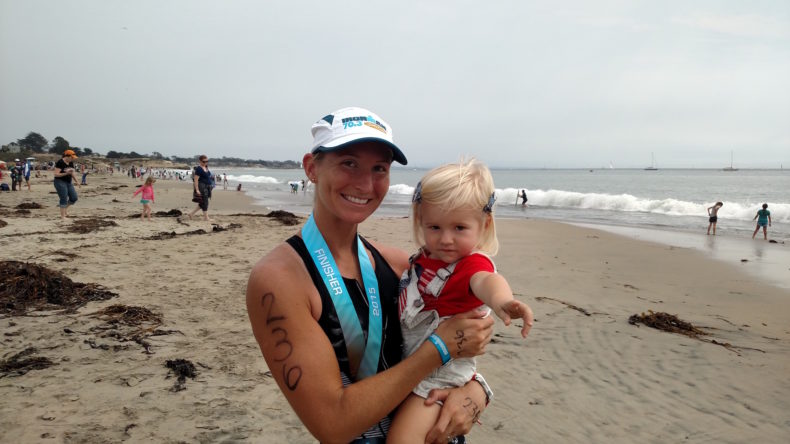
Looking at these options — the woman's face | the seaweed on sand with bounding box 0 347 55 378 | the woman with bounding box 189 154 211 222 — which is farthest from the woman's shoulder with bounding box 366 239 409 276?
the woman with bounding box 189 154 211 222

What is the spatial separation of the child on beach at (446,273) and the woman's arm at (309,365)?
29cm

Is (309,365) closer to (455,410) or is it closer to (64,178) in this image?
(455,410)

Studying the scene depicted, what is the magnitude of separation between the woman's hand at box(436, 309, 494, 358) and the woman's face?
55cm

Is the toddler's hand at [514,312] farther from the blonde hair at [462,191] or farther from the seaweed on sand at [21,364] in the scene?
the seaweed on sand at [21,364]

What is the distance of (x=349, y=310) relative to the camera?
5.56 feet

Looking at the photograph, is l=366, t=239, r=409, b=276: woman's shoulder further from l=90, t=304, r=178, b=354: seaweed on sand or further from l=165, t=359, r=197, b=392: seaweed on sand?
l=90, t=304, r=178, b=354: seaweed on sand

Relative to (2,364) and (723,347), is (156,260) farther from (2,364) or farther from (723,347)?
(723,347)

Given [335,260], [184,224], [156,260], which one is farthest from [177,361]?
[184,224]

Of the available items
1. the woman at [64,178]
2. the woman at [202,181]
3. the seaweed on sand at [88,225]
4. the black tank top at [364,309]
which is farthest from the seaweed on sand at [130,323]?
the woman at [64,178]

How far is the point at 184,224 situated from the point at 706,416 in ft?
47.6

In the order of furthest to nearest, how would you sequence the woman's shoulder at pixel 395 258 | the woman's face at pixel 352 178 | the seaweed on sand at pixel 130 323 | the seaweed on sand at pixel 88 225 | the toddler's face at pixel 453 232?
the seaweed on sand at pixel 88 225 → the seaweed on sand at pixel 130 323 → the woman's shoulder at pixel 395 258 → the toddler's face at pixel 453 232 → the woman's face at pixel 352 178

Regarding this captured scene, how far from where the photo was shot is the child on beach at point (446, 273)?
70.5 inches

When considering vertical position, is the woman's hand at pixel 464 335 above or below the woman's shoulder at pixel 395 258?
below

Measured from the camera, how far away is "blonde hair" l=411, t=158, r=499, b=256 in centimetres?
210
